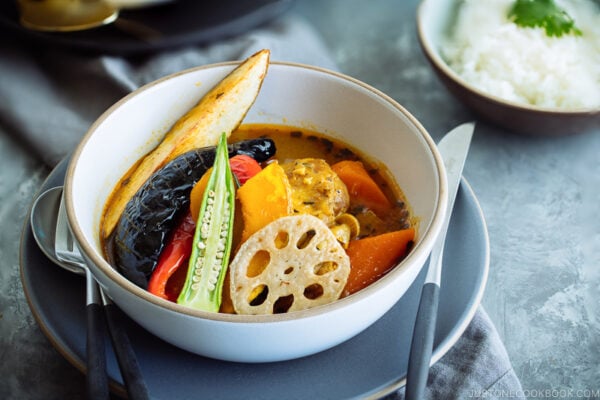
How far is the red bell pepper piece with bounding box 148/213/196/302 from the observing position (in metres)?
1.55

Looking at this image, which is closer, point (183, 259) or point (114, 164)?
point (183, 259)

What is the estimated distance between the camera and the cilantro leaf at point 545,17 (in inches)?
103

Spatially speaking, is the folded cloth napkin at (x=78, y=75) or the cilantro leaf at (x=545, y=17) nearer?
the folded cloth napkin at (x=78, y=75)

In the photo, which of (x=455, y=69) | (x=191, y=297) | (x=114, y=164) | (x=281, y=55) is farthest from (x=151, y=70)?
(x=191, y=297)

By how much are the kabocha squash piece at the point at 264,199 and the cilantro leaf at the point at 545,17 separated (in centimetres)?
155

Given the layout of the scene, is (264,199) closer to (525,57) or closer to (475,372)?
(475,372)

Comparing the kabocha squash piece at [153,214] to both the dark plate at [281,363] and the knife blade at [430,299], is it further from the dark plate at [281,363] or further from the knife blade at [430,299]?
the knife blade at [430,299]

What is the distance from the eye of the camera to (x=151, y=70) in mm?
2633

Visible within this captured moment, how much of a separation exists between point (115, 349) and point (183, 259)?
27 centimetres

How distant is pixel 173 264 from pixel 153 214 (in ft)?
0.43

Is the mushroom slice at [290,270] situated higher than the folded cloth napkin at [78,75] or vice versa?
the mushroom slice at [290,270]

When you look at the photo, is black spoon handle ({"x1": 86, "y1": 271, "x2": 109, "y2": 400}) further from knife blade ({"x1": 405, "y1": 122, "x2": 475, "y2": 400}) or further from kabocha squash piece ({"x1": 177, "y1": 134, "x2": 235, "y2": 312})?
knife blade ({"x1": 405, "y1": 122, "x2": 475, "y2": 400})

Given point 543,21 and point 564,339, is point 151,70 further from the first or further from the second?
point 564,339

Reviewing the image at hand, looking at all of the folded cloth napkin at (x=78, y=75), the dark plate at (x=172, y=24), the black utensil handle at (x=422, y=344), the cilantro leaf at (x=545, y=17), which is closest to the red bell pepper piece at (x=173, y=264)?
the black utensil handle at (x=422, y=344)
